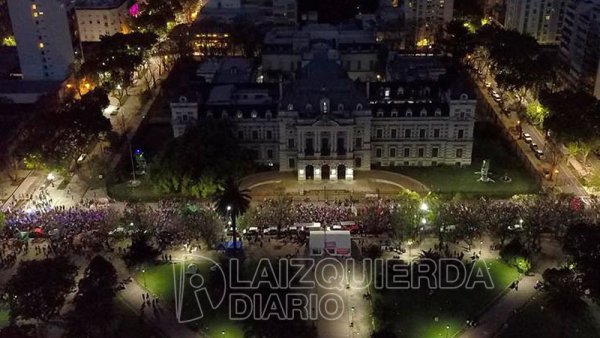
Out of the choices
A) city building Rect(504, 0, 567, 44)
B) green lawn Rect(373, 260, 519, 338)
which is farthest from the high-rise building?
city building Rect(504, 0, 567, 44)

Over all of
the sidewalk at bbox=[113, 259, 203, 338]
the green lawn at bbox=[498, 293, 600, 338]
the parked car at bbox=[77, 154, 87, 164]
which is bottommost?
the green lawn at bbox=[498, 293, 600, 338]

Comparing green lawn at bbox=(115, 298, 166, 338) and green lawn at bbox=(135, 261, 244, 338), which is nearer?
green lawn at bbox=(115, 298, 166, 338)

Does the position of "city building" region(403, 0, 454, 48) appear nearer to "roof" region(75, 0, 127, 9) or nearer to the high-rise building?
"roof" region(75, 0, 127, 9)

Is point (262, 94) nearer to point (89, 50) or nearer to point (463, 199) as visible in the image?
point (463, 199)

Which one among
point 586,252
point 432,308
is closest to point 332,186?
point 432,308

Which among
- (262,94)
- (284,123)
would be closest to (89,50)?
(262,94)

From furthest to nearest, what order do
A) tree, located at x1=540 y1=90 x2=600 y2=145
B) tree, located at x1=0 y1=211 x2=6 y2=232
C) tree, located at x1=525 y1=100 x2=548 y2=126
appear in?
tree, located at x1=525 y1=100 x2=548 y2=126, tree, located at x1=540 y1=90 x2=600 y2=145, tree, located at x1=0 y1=211 x2=6 y2=232

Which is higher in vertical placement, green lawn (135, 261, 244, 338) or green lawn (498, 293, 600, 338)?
green lawn (135, 261, 244, 338)

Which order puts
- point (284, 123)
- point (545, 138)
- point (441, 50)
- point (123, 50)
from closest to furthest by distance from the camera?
1. point (284, 123)
2. point (545, 138)
3. point (123, 50)
4. point (441, 50)
